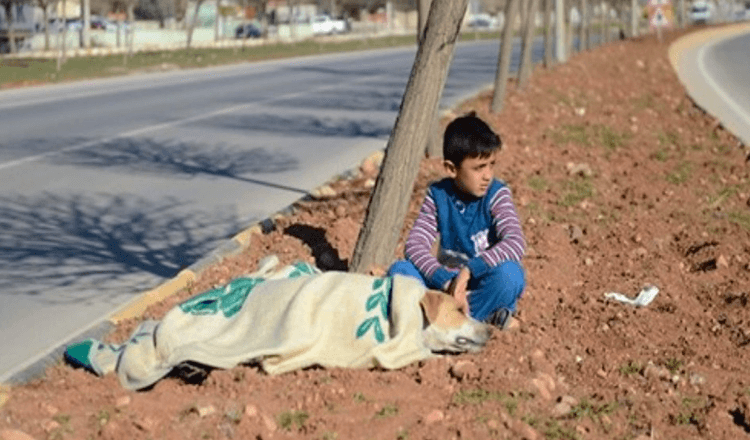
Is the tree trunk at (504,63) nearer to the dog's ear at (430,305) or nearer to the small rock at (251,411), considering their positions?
the dog's ear at (430,305)

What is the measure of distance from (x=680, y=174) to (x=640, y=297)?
6.88 m

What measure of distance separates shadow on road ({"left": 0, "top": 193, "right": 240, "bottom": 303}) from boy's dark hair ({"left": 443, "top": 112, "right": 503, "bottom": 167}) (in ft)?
9.64

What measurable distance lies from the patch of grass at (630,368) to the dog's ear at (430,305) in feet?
2.57

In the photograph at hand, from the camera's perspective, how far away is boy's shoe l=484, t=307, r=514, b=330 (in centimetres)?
702

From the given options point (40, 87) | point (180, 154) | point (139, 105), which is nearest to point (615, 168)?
point (180, 154)

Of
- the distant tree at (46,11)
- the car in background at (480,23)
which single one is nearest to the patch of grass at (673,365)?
the distant tree at (46,11)

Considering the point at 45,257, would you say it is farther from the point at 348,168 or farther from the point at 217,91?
the point at 217,91

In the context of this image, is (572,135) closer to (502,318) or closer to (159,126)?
(159,126)

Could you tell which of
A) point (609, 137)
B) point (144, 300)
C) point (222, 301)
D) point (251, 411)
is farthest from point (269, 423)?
point (609, 137)

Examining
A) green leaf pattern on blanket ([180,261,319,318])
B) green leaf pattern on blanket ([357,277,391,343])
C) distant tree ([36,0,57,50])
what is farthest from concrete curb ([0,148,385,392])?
distant tree ([36,0,57,50])

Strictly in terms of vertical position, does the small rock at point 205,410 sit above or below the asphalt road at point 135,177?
above

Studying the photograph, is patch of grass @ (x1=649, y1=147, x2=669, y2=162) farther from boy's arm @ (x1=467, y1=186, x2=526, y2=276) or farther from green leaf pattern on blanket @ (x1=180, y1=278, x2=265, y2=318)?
green leaf pattern on blanket @ (x1=180, y1=278, x2=265, y2=318)

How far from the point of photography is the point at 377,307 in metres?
6.36

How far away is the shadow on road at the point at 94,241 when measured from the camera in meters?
9.61
